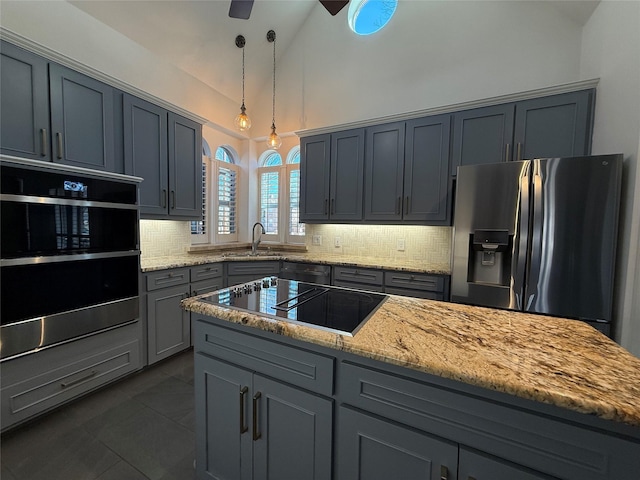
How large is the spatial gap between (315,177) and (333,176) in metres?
0.25

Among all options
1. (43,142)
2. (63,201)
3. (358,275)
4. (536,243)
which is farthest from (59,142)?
(536,243)

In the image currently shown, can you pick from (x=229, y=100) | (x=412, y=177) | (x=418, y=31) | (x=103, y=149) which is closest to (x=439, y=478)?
(x=412, y=177)

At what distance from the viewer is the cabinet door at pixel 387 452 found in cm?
81

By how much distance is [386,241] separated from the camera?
3375 mm

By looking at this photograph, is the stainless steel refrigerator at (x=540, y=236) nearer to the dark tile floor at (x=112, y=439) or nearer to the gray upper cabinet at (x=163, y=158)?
the dark tile floor at (x=112, y=439)

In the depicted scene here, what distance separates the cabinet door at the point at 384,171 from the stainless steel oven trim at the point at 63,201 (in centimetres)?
231

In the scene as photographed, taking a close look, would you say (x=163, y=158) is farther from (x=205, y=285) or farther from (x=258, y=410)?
(x=258, y=410)

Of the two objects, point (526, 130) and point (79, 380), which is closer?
point (79, 380)

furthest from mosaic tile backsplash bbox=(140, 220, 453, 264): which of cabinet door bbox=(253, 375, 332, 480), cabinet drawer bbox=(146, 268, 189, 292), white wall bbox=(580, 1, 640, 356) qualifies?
cabinet door bbox=(253, 375, 332, 480)

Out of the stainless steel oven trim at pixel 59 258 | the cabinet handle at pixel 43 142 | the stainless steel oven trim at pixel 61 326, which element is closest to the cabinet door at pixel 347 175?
the stainless steel oven trim at pixel 59 258

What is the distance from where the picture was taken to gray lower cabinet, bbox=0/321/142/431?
167cm

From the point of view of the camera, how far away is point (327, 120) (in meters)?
3.62

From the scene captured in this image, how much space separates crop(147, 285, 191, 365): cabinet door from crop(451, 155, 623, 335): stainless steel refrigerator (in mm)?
2583

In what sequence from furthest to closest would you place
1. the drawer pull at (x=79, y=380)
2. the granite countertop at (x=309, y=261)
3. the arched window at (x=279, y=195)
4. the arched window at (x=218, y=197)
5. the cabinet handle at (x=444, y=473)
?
1. the arched window at (x=279, y=195)
2. the arched window at (x=218, y=197)
3. the granite countertop at (x=309, y=261)
4. the drawer pull at (x=79, y=380)
5. the cabinet handle at (x=444, y=473)
